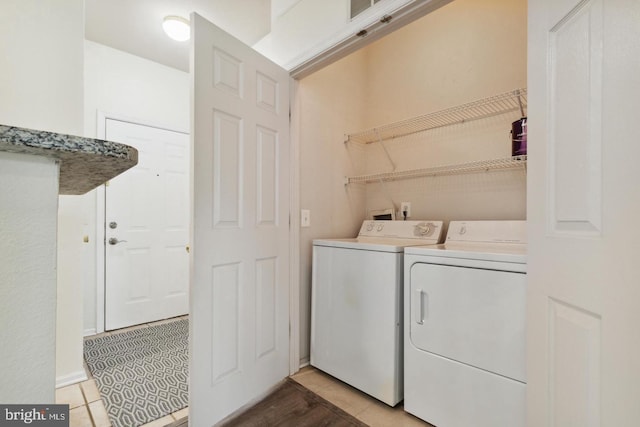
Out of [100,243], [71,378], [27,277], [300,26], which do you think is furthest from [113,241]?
[27,277]

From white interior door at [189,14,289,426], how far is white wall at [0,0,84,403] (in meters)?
1.06

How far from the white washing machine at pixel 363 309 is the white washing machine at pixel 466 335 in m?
0.08

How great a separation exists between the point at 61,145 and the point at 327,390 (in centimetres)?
185

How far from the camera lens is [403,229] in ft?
7.07

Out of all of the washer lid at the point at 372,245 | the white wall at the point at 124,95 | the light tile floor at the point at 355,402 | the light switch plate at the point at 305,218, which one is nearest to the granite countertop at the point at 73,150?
the washer lid at the point at 372,245

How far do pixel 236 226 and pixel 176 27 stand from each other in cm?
191

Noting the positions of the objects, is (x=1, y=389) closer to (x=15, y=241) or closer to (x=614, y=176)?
(x=15, y=241)

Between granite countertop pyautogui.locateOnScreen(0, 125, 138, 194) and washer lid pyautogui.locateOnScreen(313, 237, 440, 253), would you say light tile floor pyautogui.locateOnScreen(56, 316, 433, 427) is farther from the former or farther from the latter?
granite countertop pyautogui.locateOnScreen(0, 125, 138, 194)

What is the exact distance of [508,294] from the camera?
124 centimetres

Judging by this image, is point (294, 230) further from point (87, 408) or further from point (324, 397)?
point (87, 408)

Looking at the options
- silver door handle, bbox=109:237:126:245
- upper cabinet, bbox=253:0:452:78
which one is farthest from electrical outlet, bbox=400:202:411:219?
silver door handle, bbox=109:237:126:245

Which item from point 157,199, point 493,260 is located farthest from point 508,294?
point 157,199

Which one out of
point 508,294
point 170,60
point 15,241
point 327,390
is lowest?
point 327,390

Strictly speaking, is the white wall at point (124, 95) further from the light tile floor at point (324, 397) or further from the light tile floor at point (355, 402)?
the light tile floor at point (355, 402)
